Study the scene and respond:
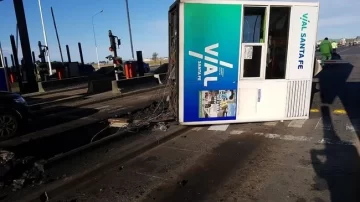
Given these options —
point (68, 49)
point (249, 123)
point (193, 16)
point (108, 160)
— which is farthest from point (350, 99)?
point (68, 49)

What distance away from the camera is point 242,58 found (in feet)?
20.6

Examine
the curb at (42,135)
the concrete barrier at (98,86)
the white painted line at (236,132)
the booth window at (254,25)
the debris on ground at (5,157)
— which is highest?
the booth window at (254,25)

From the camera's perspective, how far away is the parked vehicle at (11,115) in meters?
6.56

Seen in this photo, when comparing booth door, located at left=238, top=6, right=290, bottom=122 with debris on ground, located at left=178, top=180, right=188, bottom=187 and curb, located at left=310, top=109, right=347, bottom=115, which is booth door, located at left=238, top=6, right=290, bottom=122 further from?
debris on ground, located at left=178, top=180, right=188, bottom=187

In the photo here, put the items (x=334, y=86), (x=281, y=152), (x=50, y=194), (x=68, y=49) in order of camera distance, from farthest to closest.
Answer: (x=68, y=49), (x=334, y=86), (x=281, y=152), (x=50, y=194)

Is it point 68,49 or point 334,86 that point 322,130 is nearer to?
point 334,86

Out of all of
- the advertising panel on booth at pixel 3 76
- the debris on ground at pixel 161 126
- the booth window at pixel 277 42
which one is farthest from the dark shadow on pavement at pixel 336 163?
the advertising panel on booth at pixel 3 76

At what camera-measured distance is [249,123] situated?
22.8 feet

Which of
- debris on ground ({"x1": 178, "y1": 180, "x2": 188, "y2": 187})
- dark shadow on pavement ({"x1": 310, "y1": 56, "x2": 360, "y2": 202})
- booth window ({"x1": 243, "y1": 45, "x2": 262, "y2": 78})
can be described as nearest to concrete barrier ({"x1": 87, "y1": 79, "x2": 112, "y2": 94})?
booth window ({"x1": 243, "y1": 45, "x2": 262, "y2": 78})

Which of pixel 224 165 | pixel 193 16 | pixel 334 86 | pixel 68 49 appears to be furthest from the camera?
pixel 68 49

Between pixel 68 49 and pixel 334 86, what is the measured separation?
99.8ft

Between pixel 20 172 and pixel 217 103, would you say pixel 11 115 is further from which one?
pixel 217 103

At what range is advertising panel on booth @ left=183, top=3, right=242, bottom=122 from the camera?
5.96m

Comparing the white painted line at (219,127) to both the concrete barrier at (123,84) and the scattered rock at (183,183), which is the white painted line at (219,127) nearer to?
the scattered rock at (183,183)
